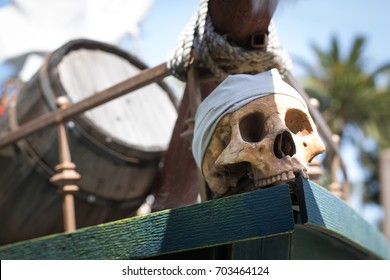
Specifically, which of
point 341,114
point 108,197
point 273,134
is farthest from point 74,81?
point 341,114

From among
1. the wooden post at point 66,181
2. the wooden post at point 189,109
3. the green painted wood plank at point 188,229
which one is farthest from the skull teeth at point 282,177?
the wooden post at point 66,181

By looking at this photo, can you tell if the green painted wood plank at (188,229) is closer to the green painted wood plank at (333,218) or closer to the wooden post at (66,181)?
the green painted wood plank at (333,218)

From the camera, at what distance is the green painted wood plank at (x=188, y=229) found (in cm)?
214

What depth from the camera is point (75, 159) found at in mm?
3979

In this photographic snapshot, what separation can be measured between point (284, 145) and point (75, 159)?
1781 mm

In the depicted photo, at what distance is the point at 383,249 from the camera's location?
146 inches

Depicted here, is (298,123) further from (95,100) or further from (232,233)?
(95,100)

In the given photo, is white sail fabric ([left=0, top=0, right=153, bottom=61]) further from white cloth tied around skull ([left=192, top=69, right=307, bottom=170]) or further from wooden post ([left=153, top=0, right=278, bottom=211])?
white cloth tied around skull ([left=192, top=69, right=307, bottom=170])

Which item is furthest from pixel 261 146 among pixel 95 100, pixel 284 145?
pixel 95 100

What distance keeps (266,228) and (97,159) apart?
6.53 feet

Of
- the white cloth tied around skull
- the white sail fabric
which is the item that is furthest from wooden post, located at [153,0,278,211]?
the white sail fabric

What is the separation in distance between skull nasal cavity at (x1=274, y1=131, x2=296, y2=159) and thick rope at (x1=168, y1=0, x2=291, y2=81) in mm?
495

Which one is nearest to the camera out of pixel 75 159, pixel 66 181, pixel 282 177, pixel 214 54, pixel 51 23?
pixel 282 177
